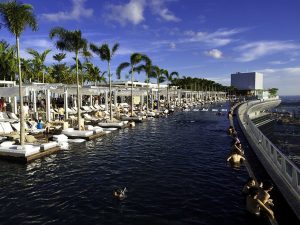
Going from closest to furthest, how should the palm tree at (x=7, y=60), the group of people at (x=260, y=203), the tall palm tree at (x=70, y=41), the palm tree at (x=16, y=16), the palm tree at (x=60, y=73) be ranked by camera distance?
the group of people at (x=260, y=203), the palm tree at (x=16, y=16), the tall palm tree at (x=70, y=41), the palm tree at (x=7, y=60), the palm tree at (x=60, y=73)

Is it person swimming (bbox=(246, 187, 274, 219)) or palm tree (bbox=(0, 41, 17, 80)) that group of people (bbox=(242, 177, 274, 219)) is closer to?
person swimming (bbox=(246, 187, 274, 219))

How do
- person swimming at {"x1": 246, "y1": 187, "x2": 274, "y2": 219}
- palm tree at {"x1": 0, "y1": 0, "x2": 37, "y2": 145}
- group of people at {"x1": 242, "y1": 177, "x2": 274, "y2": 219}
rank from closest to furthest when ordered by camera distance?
person swimming at {"x1": 246, "y1": 187, "x2": 274, "y2": 219} → group of people at {"x1": 242, "y1": 177, "x2": 274, "y2": 219} → palm tree at {"x1": 0, "y1": 0, "x2": 37, "y2": 145}

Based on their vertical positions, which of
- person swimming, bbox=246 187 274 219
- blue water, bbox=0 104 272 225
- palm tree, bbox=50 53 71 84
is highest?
palm tree, bbox=50 53 71 84

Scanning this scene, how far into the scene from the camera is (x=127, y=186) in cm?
1380

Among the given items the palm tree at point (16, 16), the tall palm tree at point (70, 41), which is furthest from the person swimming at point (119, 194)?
the tall palm tree at point (70, 41)

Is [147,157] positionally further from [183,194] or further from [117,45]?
[117,45]

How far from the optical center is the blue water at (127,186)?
10484mm

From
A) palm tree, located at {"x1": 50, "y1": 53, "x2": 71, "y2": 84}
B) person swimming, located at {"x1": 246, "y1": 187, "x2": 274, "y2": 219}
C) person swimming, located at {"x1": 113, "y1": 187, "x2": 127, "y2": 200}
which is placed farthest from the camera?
palm tree, located at {"x1": 50, "y1": 53, "x2": 71, "y2": 84}

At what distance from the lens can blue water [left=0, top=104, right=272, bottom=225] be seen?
10484 mm

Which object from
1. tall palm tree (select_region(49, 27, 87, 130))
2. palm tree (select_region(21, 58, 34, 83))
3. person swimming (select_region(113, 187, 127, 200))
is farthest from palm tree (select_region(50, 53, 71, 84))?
person swimming (select_region(113, 187, 127, 200))

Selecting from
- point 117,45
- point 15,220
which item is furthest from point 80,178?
point 117,45

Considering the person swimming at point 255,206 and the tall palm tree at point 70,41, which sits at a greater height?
the tall palm tree at point 70,41

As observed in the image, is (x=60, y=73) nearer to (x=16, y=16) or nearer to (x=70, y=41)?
(x=70, y=41)

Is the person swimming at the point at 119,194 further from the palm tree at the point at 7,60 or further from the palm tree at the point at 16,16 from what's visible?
the palm tree at the point at 7,60
